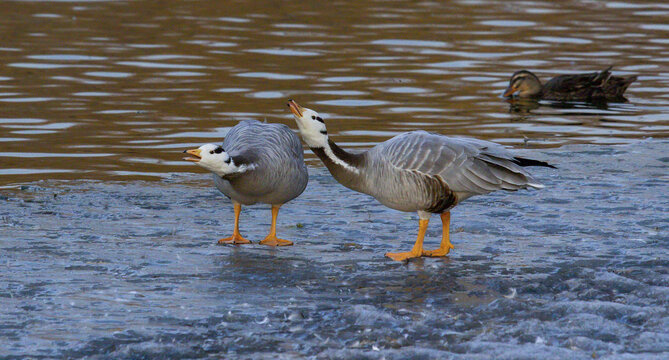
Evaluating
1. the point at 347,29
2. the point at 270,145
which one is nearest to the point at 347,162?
the point at 270,145

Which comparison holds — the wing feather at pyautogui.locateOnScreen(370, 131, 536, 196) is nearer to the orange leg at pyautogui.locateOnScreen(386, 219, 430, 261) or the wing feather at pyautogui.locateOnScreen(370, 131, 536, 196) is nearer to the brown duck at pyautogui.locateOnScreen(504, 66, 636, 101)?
the orange leg at pyautogui.locateOnScreen(386, 219, 430, 261)

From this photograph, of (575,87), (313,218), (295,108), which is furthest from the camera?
(575,87)

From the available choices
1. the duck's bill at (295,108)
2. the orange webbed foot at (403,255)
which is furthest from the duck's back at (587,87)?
the duck's bill at (295,108)

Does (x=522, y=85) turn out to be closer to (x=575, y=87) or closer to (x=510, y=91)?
(x=510, y=91)

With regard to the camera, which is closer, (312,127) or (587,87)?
(312,127)

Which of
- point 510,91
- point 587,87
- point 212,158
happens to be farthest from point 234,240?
point 587,87

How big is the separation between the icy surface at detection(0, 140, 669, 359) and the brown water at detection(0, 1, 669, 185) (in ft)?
8.49

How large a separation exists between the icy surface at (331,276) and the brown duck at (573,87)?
6.38 meters

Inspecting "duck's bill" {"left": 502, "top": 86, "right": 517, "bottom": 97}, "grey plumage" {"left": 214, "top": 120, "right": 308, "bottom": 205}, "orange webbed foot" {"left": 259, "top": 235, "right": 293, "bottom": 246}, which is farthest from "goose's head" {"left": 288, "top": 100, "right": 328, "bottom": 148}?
"duck's bill" {"left": 502, "top": 86, "right": 517, "bottom": 97}

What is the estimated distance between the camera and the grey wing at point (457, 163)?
830 cm

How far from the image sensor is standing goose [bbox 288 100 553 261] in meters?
8.30

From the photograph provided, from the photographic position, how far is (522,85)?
17.7 m

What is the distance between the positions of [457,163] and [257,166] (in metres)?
1.66

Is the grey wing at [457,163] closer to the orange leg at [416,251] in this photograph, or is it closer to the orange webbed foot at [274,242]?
the orange leg at [416,251]
